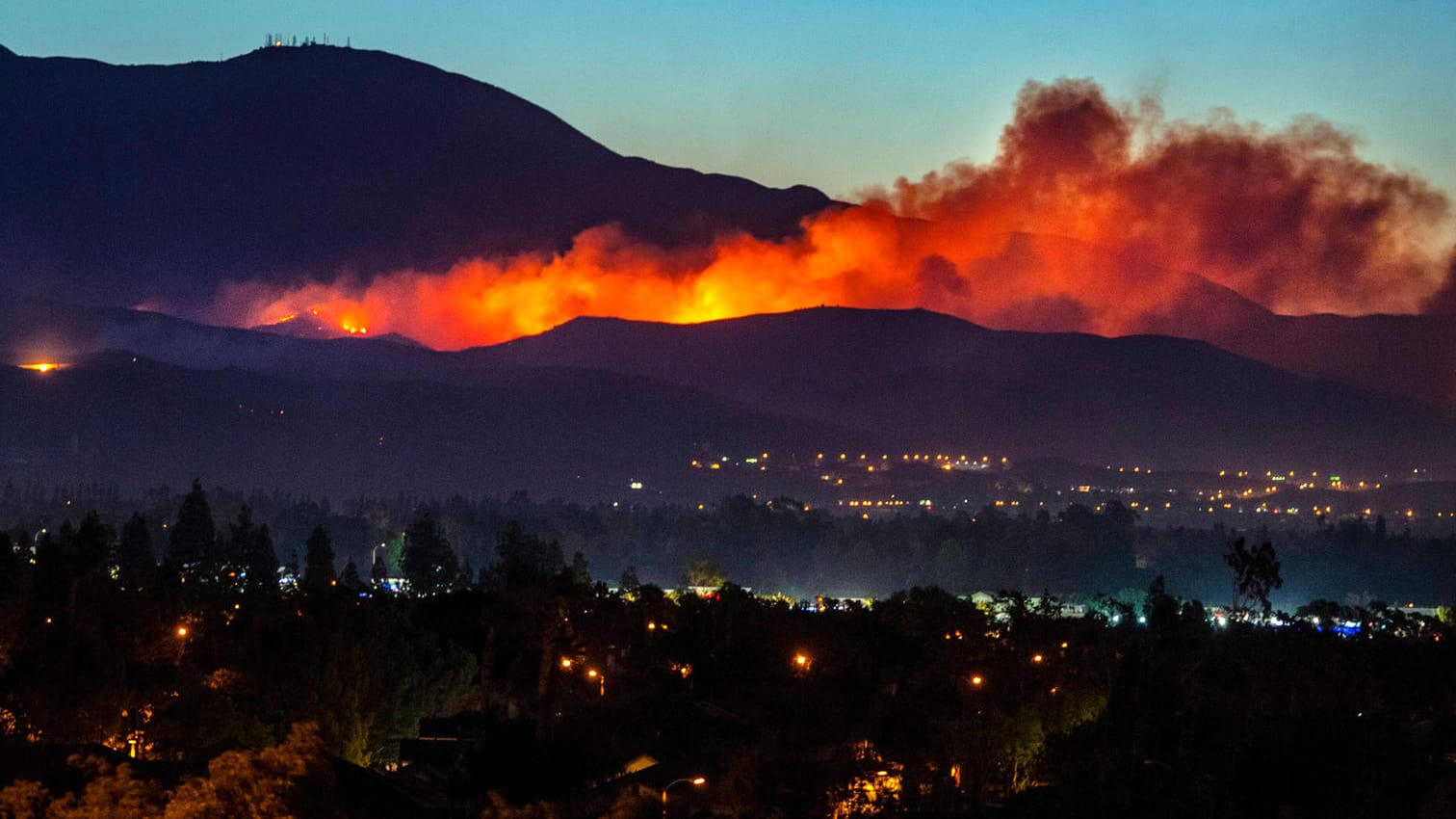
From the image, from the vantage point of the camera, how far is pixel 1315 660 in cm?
6328

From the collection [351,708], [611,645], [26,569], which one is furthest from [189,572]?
[351,708]

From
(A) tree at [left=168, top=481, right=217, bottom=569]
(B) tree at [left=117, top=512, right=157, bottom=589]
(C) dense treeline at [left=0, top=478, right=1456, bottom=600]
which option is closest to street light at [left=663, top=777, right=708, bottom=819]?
(B) tree at [left=117, top=512, right=157, bottom=589]

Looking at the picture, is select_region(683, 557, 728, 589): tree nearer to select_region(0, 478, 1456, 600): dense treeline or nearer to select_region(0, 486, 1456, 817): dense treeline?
select_region(0, 478, 1456, 600): dense treeline

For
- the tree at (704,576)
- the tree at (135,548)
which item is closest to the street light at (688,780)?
the tree at (135,548)

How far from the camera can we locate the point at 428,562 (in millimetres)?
102875

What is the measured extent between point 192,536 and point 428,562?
1306 cm

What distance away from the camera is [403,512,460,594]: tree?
101 metres

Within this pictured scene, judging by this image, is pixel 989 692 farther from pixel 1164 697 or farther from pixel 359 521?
pixel 359 521

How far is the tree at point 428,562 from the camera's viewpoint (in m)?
101

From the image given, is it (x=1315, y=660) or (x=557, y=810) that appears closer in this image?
(x=557, y=810)

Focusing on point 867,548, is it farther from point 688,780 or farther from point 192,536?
point 688,780

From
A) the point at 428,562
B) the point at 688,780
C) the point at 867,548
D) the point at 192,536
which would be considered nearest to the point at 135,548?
the point at 192,536

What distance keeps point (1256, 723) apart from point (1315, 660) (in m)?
16.1

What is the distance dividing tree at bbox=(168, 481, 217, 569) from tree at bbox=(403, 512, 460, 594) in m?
11.0
